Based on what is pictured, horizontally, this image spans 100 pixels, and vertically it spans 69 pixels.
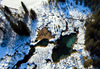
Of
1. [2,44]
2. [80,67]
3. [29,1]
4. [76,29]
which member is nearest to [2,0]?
[29,1]

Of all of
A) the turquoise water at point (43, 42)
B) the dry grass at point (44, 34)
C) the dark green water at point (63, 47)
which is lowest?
the dark green water at point (63, 47)

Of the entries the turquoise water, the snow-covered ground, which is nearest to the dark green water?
the snow-covered ground

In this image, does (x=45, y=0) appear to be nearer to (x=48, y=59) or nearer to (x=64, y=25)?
(x=64, y=25)

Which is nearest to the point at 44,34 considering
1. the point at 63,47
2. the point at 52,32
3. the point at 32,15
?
the point at 52,32

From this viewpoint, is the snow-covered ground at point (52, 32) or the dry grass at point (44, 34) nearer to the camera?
the snow-covered ground at point (52, 32)

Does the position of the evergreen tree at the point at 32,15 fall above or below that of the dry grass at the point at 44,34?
above

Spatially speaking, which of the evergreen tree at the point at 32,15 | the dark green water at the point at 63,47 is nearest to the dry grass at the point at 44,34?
the dark green water at the point at 63,47

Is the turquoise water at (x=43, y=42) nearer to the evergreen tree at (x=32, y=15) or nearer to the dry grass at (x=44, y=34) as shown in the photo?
the dry grass at (x=44, y=34)
